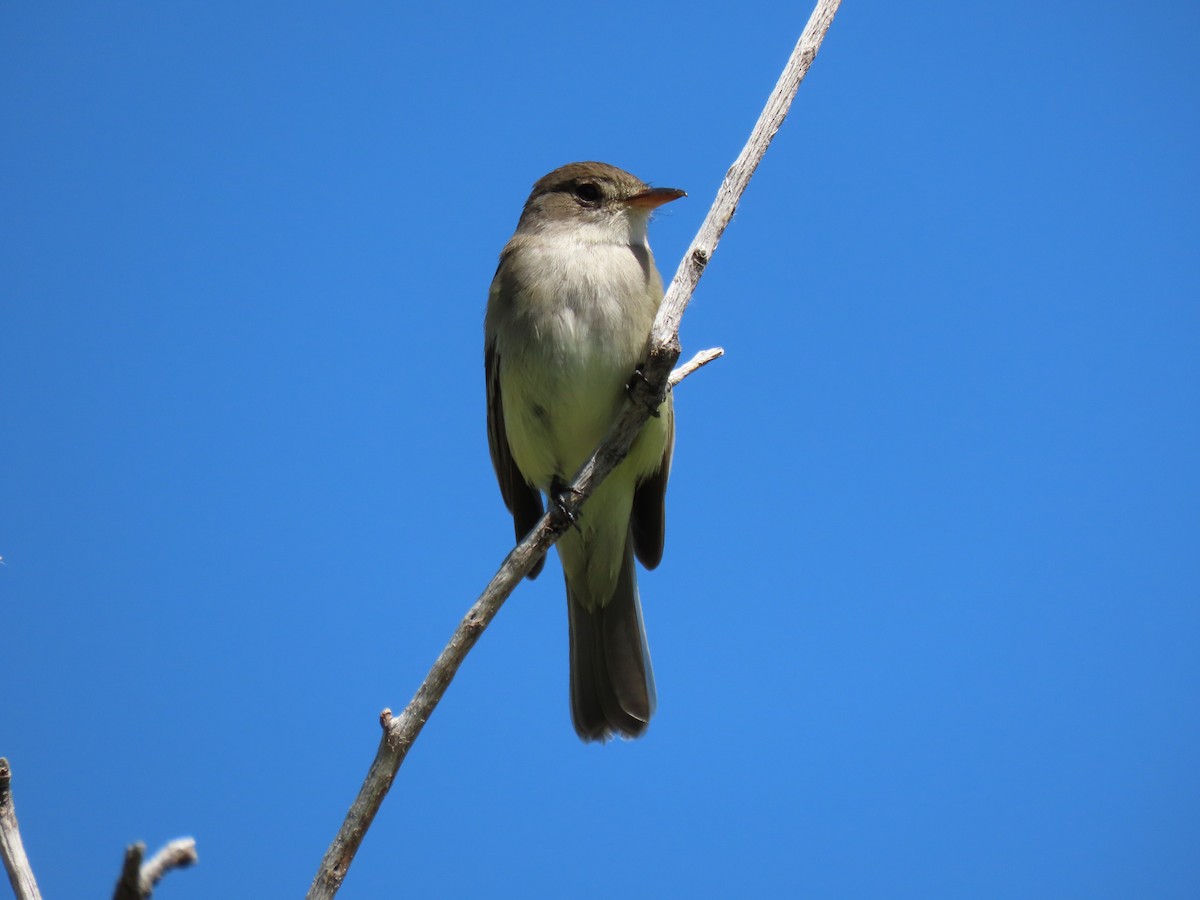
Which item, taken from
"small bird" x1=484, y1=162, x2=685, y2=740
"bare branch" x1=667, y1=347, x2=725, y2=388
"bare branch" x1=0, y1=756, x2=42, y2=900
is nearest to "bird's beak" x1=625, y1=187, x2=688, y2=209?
"small bird" x1=484, y1=162, x2=685, y2=740

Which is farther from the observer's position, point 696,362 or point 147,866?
point 696,362

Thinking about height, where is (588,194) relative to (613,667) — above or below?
above

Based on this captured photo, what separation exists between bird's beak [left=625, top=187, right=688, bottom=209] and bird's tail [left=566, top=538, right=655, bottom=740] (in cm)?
203

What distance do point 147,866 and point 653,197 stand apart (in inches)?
171

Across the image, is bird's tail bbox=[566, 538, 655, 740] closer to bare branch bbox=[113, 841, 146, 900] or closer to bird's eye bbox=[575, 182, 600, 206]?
bird's eye bbox=[575, 182, 600, 206]

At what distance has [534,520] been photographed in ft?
21.1

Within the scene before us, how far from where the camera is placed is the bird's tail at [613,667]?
6.16 metres

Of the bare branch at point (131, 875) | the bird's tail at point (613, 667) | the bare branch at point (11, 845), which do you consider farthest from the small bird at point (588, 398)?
the bare branch at point (131, 875)

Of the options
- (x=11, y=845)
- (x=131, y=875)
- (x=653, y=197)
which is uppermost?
(x=653, y=197)

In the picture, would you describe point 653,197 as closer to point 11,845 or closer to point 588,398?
point 588,398

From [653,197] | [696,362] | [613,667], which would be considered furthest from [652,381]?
[613,667]

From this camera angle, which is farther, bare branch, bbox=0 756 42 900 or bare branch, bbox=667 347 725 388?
bare branch, bbox=667 347 725 388

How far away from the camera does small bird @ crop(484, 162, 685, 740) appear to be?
5.28 metres

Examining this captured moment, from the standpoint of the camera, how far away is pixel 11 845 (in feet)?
7.98
